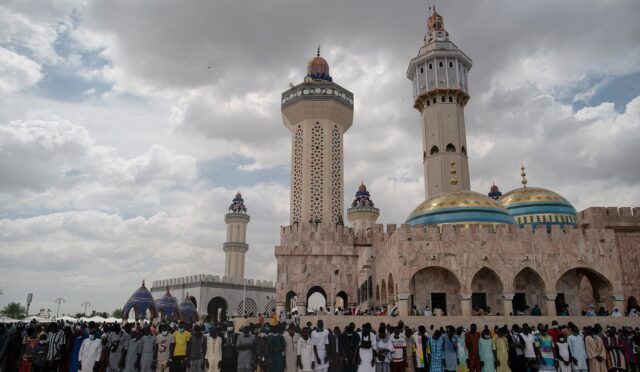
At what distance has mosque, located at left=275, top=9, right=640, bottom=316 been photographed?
19.9m

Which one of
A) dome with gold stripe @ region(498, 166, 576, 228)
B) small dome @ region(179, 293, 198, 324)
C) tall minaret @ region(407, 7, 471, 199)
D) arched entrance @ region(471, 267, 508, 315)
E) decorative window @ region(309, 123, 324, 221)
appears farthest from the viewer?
tall minaret @ region(407, 7, 471, 199)

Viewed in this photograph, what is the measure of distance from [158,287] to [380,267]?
27376mm

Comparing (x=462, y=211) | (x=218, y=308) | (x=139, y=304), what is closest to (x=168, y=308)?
→ (x=139, y=304)

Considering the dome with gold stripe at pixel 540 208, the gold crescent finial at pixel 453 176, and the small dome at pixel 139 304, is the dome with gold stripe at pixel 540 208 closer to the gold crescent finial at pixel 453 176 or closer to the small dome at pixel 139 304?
the gold crescent finial at pixel 453 176

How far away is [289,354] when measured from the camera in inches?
408

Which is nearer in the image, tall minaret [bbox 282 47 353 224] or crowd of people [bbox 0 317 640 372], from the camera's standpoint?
crowd of people [bbox 0 317 640 372]

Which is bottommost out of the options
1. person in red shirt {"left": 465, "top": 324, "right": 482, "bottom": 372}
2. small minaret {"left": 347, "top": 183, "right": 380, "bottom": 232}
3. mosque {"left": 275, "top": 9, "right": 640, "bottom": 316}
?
person in red shirt {"left": 465, "top": 324, "right": 482, "bottom": 372}

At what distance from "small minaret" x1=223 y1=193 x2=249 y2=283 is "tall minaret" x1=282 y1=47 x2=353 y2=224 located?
2073 cm

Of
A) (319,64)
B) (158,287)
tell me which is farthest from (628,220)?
(158,287)

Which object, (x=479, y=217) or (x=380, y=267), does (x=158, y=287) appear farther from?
(x=479, y=217)

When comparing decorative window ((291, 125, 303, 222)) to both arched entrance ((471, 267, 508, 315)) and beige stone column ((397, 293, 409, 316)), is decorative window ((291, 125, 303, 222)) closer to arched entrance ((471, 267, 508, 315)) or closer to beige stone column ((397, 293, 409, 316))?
beige stone column ((397, 293, 409, 316))

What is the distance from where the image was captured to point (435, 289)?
68.5 ft

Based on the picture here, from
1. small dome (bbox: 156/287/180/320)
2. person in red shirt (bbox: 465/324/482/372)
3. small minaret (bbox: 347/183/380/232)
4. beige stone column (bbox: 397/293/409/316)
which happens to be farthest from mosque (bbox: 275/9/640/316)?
small minaret (bbox: 347/183/380/232)

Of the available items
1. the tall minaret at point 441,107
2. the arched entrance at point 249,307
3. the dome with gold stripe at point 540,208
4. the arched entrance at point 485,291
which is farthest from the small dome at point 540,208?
the arched entrance at point 249,307
